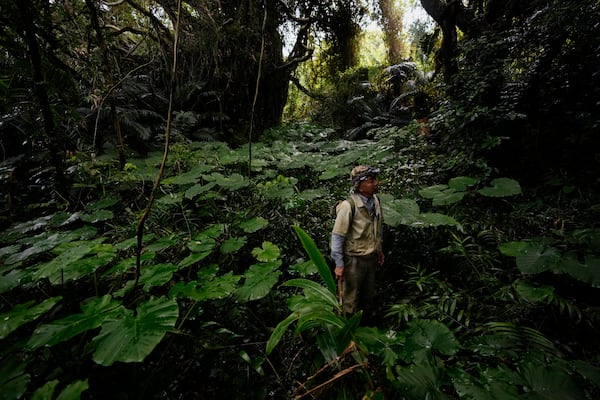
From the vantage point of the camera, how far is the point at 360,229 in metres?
2.28

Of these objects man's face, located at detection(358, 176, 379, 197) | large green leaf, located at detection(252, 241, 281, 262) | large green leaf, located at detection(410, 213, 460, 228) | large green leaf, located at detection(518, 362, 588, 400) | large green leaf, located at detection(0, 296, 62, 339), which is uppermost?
man's face, located at detection(358, 176, 379, 197)

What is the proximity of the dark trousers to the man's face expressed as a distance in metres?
0.57

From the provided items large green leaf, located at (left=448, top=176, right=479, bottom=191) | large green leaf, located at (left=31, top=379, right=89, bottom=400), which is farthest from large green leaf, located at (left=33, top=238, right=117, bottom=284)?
large green leaf, located at (left=448, top=176, right=479, bottom=191)

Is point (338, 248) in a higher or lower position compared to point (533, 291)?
higher

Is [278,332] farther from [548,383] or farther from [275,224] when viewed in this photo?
[275,224]

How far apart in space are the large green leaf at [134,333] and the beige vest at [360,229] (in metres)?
1.40

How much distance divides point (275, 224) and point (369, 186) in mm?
1621

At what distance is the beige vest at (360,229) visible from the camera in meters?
2.25

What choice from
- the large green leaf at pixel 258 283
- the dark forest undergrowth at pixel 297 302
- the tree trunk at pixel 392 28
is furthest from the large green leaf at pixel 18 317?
the tree trunk at pixel 392 28

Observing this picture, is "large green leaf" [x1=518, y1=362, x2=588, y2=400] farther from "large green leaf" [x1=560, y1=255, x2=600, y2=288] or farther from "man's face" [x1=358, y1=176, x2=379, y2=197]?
"man's face" [x1=358, y1=176, x2=379, y2=197]

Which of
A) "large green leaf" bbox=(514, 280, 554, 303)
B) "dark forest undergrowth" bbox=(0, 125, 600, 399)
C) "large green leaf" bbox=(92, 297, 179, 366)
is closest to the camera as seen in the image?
"large green leaf" bbox=(92, 297, 179, 366)

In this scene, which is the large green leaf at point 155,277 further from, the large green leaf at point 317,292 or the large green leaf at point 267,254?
the large green leaf at point 317,292

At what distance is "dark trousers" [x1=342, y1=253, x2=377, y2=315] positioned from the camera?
2326mm

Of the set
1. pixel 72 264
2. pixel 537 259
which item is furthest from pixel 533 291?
pixel 72 264
